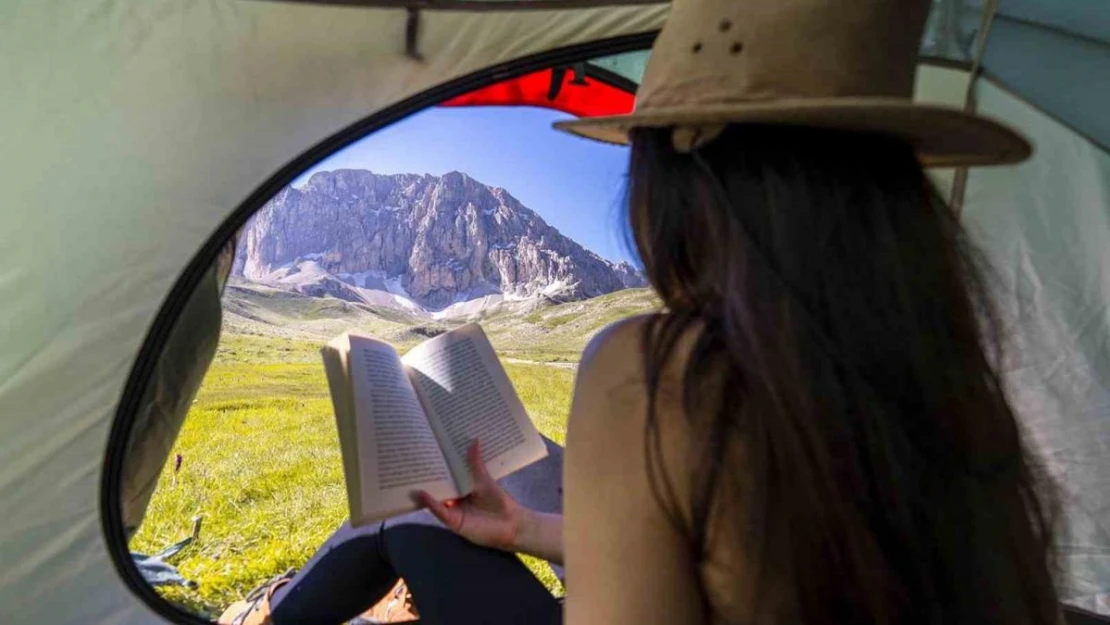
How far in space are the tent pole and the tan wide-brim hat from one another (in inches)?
34.1

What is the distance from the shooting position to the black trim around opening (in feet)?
3.78

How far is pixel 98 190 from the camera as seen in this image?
1.12 metres

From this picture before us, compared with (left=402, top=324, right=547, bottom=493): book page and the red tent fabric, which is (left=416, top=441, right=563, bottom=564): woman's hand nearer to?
(left=402, top=324, right=547, bottom=493): book page

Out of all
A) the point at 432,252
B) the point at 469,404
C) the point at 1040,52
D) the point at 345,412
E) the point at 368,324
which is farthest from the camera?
the point at 432,252

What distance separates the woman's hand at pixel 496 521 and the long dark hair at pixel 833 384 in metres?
0.56

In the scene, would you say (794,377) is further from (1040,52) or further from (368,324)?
(368,324)

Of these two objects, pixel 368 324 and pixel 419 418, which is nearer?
pixel 419 418

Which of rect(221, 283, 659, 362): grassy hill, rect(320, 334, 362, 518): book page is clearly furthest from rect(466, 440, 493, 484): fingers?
rect(221, 283, 659, 362): grassy hill

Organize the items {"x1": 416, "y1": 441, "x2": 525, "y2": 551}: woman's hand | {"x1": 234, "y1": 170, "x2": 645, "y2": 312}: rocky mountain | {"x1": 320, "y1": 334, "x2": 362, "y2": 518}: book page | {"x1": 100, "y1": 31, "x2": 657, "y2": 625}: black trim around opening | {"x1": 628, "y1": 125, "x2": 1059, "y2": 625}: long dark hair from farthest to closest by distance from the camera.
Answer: {"x1": 234, "y1": 170, "x2": 645, "y2": 312}: rocky mountain
{"x1": 100, "y1": 31, "x2": 657, "y2": 625}: black trim around opening
{"x1": 416, "y1": 441, "x2": 525, "y2": 551}: woman's hand
{"x1": 320, "y1": 334, "x2": 362, "y2": 518}: book page
{"x1": 628, "y1": 125, "x2": 1059, "y2": 625}: long dark hair

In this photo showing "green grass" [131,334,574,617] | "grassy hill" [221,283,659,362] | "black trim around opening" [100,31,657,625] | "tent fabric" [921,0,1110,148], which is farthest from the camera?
"grassy hill" [221,283,659,362]

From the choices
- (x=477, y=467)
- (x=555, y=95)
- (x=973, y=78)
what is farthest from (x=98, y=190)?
(x=973, y=78)

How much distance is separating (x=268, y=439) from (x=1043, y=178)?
2.47 meters

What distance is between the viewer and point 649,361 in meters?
0.49

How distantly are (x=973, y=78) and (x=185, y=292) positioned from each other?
52.4 inches
